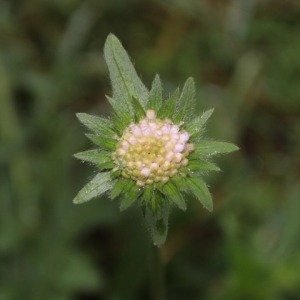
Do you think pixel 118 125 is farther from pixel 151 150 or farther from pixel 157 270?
pixel 157 270

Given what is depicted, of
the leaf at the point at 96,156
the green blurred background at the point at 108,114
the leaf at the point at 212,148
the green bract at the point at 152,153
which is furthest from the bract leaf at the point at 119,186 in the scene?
the green blurred background at the point at 108,114

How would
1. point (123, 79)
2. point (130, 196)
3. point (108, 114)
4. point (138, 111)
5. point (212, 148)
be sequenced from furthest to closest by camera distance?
point (108, 114), point (123, 79), point (138, 111), point (212, 148), point (130, 196)

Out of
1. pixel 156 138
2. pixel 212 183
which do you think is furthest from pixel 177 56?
pixel 156 138

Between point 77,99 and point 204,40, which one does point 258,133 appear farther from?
point 77,99

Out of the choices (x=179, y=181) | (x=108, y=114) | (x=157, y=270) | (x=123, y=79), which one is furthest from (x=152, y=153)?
(x=108, y=114)

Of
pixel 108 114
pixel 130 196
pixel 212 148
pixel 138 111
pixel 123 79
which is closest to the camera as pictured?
pixel 130 196

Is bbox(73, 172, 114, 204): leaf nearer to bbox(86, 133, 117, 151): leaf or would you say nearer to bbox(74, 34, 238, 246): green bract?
bbox(74, 34, 238, 246): green bract

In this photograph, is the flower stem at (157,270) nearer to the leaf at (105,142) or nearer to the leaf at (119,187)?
the leaf at (119,187)

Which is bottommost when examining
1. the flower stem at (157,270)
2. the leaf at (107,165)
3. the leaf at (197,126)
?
the flower stem at (157,270)
